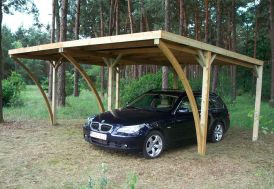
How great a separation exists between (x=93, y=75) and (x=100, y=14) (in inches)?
551

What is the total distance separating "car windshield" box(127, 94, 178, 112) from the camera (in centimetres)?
796

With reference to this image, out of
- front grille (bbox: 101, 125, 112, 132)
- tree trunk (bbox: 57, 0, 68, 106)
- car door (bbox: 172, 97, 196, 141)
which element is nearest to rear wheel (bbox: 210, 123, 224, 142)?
car door (bbox: 172, 97, 196, 141)

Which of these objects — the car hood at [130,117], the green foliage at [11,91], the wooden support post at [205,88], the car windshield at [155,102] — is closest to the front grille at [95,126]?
the car hood at [130,117]

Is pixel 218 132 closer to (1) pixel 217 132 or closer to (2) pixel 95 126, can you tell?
(1) pixel 217 132

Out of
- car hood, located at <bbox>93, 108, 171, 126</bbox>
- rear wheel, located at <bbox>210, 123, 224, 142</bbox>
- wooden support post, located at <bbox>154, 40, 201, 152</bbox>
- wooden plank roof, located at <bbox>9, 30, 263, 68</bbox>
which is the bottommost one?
rear wheel, located at <bbox>210, 123, 224, 142</bbox>

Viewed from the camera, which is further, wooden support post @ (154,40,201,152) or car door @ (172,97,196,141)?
car door @ (172,97,196,141)

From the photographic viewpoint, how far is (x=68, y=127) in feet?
35.3

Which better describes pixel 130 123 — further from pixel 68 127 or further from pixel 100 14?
pixel 100 14

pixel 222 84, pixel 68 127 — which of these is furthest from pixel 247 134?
pixel 222 84

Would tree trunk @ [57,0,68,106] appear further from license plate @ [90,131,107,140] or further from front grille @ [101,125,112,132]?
front grille @ [101,125,112,132]

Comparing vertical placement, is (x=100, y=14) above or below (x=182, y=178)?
above

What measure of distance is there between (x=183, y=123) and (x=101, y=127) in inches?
83.5

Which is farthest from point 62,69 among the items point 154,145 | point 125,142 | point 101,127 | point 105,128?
point 125,142

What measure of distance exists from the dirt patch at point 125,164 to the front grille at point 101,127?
596mm
